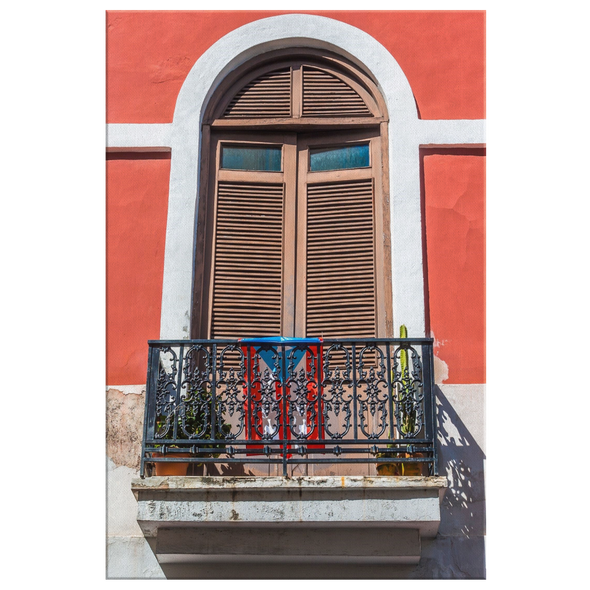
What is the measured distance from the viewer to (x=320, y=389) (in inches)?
274

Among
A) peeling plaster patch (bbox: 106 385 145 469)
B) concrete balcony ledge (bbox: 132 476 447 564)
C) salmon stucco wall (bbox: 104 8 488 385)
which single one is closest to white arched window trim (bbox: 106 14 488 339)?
salmon stucco wall (bbox: 104 8 488 385)

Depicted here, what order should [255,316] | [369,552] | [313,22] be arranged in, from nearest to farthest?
[369,552] → [255,316] → [313,22]

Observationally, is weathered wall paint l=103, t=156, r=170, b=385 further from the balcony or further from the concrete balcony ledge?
the concrete balcony ledge

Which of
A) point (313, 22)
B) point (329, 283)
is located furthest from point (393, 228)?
point (313, 22)

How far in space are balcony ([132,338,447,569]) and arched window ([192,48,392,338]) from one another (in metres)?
0.63

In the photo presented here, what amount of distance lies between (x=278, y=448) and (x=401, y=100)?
296 cm

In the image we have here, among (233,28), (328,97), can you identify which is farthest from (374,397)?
(233,28)

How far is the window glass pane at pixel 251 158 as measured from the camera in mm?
8336

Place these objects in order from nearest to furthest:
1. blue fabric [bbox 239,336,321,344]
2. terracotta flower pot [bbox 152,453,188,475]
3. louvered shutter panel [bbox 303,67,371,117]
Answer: terracotta flower pot [bbox 152,453,188,475]
blue fabric [bbox 239,336,321,344]
louvered shutter panel [bbox 303,67,371,117]

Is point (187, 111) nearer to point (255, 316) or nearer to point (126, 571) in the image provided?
point (255, 316)

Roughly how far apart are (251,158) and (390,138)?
3.62 feet

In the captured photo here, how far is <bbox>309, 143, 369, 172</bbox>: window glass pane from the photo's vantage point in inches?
327

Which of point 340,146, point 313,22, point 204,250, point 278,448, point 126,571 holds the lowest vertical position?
point 126,571

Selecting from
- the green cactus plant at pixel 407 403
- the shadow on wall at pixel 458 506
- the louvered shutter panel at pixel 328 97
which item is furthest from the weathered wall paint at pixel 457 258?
the louvered shutter panel at pixel 328 97
